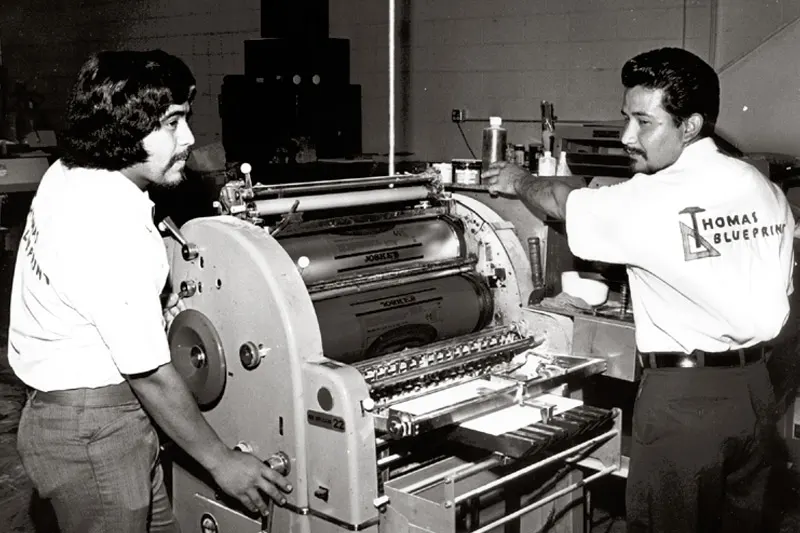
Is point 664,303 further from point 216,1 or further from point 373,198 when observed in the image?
point 216,1

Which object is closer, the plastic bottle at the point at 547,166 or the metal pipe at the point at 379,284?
the metal pipe at the point at 379,284

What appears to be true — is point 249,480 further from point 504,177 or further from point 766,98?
point 766,98

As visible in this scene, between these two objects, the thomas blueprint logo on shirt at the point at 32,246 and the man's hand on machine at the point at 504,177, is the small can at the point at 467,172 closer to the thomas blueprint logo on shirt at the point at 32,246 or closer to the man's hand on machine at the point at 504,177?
the man's hand on machine at the point at 504,177

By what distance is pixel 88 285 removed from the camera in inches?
70.9

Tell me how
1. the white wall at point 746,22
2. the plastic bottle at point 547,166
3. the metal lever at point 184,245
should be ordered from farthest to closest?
the white wall at point 746,22 < the plastic bottle at point 547,166 < the metal lever at point 184,245

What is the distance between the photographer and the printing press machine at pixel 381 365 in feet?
6.98

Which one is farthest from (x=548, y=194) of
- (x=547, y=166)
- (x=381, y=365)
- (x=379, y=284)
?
(x=547, y=166)

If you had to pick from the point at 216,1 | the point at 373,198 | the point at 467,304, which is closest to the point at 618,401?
the point at 467,304

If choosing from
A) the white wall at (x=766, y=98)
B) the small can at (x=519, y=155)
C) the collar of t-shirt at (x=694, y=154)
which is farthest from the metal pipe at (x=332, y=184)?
the white wall at (x=766, y=98)

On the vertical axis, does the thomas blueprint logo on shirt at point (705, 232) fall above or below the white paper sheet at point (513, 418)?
above

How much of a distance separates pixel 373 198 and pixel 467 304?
1.42 feet

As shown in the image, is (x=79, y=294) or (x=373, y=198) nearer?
(x=79, y=294)

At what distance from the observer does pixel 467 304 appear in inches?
106

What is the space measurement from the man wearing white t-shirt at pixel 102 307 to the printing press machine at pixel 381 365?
12.4 inches
